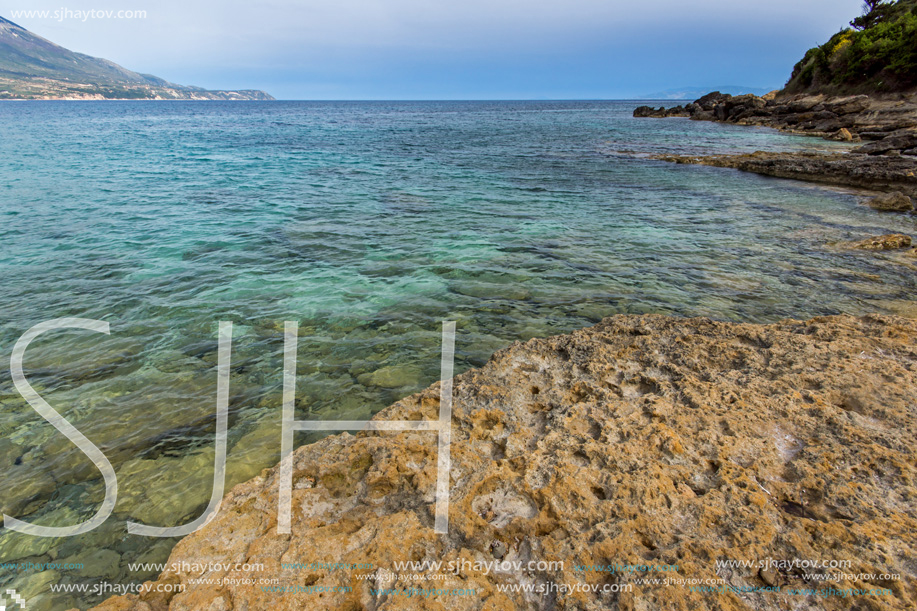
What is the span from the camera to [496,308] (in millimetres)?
7484

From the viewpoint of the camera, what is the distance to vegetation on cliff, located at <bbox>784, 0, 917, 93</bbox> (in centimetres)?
3625

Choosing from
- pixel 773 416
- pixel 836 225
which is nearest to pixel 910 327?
pixel 773 416

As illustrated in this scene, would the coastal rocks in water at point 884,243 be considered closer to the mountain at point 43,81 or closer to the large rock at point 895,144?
the large rock at point 895,144

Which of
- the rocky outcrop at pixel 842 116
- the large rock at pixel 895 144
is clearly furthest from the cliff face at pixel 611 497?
the rocky outcrop at pixel 842 116

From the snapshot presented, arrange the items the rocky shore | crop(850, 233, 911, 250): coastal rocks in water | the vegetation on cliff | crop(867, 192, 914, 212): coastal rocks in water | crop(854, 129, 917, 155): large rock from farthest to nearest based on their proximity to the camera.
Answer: the vegetation on cliff → crop(854, 129, 917, 155): large rock → the rocky shore → crop(867, 192, 914, 212): coastal rocks in water → crop(850, 233, 911, 250): coastal rocks in water

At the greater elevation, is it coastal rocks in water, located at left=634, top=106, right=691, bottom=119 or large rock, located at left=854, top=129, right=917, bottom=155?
coastal rocks in water, located at left=634, top=106, right=691, bottom=119

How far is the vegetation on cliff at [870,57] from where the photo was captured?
3625cm

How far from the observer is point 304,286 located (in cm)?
837

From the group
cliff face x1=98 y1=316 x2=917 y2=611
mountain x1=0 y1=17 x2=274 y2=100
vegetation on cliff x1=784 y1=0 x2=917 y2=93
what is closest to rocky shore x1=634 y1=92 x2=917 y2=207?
vegetation on cliff x1=784 y1=0 x2=917 y2=93

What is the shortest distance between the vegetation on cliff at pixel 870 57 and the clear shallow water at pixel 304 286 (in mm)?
32543

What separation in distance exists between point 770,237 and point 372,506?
12295 millimetres

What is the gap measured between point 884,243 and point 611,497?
11.6 metres

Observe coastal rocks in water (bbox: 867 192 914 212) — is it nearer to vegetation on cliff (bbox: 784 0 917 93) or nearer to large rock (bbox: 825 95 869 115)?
large rock (bbox: 825 95 869 115)

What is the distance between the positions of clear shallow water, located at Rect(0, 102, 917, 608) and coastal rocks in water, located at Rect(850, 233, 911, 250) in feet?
2.47
